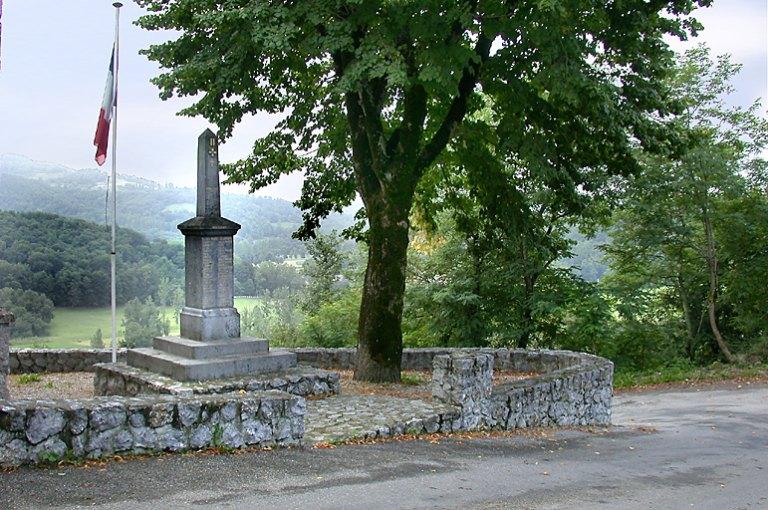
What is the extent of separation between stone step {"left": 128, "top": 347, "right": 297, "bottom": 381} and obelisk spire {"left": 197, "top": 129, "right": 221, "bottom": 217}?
2492mm

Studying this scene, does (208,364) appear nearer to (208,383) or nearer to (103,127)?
(208,383)

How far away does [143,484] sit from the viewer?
6.52 meters

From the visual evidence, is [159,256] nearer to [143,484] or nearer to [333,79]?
[333,79]

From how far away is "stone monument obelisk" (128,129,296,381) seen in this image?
12164 mm

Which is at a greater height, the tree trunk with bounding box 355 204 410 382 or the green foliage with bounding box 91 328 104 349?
the tree trunk with bounding box 355 204 410 382

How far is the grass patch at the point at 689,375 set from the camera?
20.0m

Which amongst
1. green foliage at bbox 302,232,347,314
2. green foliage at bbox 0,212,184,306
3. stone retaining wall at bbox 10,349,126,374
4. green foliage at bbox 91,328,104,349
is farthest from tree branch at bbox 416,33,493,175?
green foliage at bbox 0,212,184,306

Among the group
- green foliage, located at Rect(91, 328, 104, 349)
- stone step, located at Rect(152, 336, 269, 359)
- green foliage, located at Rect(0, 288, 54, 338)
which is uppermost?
green foliage, located at Rect(0, 288, 54, 338)

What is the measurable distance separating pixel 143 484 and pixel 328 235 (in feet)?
79.9

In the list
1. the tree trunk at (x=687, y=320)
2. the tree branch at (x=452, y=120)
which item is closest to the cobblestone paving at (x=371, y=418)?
the tree branch at (x=452, y=120)

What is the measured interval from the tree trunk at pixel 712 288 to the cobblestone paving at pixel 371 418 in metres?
14.0

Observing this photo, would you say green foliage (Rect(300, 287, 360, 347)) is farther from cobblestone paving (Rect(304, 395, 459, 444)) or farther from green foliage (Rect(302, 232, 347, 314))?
cobblestone paving (Rect(304, 395, 459, 444))

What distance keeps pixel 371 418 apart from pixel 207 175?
5231 mm

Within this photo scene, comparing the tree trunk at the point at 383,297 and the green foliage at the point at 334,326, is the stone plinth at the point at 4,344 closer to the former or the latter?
the tree trunk at the point at 383,297
